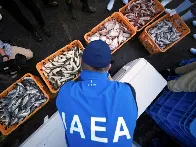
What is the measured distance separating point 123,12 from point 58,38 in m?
1.39

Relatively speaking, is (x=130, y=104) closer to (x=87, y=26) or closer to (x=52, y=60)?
(x=52, y=60)

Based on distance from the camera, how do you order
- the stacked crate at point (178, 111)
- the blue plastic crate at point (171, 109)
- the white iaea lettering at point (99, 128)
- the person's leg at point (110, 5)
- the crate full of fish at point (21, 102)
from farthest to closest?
the person's leg at point (110, 5) < the crate full of fish at point (21, 102) < the blue plastic crate at point (171, 109) < the stacked crate at point (178, 111) < the white iaea lettering at point (99, 128)

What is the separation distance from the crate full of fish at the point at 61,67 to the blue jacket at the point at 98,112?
81.7 inches

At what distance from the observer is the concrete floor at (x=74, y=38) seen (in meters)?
5.04

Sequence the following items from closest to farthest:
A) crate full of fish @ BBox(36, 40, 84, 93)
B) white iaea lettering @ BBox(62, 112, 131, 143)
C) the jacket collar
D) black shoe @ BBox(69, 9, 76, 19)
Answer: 1. white iaea lettering @ BBox(62, 112, 131, 143)
2. the jacket collar
3. crate full of fish @ BBox(36, 40, 84, 93)
4. black shoe @ BBox(69, 9, 76, 19)

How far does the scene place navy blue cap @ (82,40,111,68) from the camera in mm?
2566

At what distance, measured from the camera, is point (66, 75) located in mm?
4605

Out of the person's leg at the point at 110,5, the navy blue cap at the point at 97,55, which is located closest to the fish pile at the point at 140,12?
the person's leg at the point at 110,5

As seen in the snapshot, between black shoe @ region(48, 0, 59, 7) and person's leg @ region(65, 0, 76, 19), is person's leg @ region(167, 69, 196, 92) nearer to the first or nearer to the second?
person's leg @ region(65, 0, 76, 19)

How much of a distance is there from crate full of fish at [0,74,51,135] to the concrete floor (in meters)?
0.54

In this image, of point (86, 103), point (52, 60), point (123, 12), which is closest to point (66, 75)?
point (52, 60)

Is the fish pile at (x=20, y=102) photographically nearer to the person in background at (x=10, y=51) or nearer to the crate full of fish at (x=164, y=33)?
the person in background at (x=10, y=51)

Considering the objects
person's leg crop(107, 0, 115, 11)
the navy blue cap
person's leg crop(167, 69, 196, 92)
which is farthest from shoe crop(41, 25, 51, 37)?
the navy blue cap

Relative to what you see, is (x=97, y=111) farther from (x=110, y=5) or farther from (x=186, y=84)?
(x=110, y=5)
